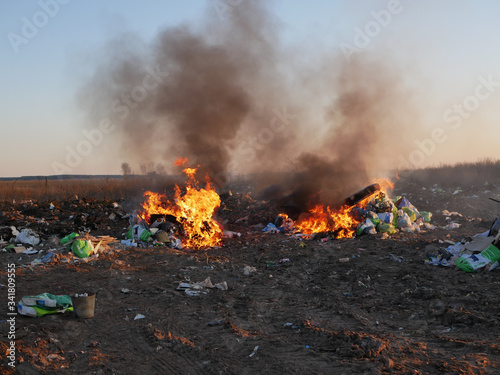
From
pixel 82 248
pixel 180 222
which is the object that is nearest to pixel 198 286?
pixel 82 248

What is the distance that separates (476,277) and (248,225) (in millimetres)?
7398

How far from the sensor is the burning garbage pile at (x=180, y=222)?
10.4 meters

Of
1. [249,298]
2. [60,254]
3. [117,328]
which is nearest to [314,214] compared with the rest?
[249,298]

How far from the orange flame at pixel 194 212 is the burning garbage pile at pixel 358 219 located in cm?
193

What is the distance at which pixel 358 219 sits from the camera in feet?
37.6

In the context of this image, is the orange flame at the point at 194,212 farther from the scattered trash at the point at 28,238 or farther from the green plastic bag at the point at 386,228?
the green plastic bag at the point at 386,228

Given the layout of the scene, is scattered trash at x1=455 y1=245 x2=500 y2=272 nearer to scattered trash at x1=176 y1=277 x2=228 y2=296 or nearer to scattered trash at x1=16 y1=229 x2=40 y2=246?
scattered trash at x1=176 y1=277 x2=228 y2=296

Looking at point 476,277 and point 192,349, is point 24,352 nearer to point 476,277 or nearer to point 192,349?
point 192,349

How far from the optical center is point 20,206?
14.2 meters

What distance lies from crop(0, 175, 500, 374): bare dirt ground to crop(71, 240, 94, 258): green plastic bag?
0.82 feet

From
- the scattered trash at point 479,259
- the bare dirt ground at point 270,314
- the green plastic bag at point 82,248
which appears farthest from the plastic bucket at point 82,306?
the scattered trash at point 479,259

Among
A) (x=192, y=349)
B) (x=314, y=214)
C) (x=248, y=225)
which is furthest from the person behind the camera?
(x=248, y=225)

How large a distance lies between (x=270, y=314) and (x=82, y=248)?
514 cm

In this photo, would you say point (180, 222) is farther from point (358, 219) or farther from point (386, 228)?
point (386, 228)
